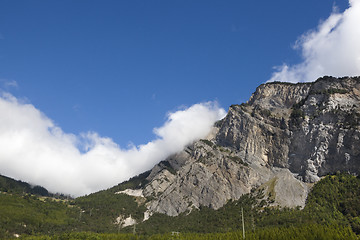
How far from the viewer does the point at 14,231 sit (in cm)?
19312

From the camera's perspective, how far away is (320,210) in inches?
7407

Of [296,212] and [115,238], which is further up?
[296,212]

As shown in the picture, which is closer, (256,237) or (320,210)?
(256,237)

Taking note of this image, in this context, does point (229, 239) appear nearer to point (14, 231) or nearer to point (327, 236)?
point (327, 236)

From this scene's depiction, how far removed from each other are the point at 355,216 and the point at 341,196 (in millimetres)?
24038

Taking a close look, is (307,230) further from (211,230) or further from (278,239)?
(211,230)

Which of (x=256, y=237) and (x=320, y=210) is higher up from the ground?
(x=320, y=210)

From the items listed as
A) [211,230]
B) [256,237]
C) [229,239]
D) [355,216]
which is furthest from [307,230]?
[211,230]

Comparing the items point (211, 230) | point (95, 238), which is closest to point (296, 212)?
point (211, 230)

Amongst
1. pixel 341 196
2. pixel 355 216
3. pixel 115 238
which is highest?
pixel 341 196

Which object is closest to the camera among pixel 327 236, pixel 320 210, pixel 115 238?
pixel 327 236

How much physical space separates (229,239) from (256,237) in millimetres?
13732

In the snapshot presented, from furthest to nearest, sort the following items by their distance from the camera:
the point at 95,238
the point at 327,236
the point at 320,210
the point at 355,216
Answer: the point at 320,210, the point at 355,216, the point at 95,238, the point at 327,236

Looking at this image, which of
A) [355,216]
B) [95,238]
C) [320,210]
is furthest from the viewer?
[320,210]
